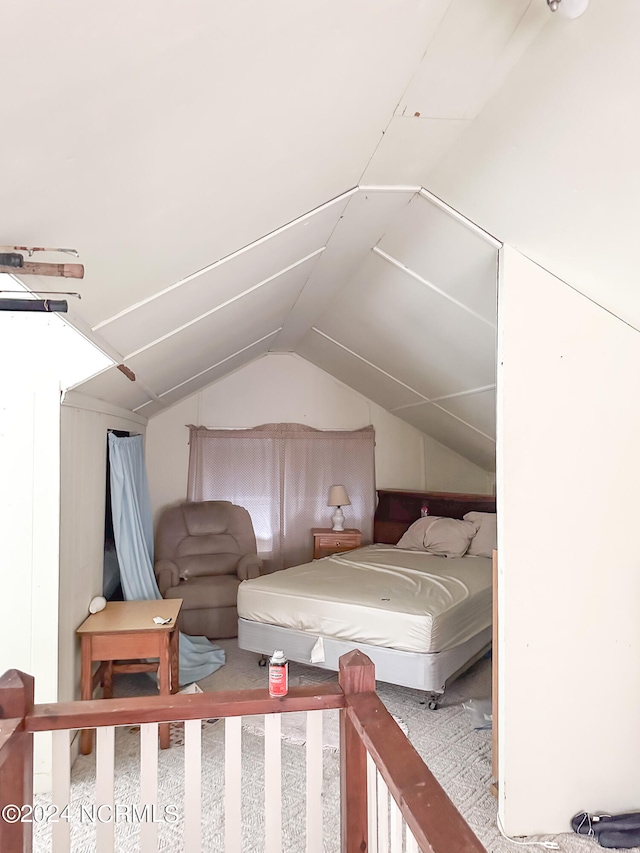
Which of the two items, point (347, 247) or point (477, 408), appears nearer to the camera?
point (347, 247)

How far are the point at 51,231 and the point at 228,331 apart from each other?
94.7 inches

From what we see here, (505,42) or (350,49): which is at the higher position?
(505,42)

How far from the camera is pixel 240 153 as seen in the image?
153 cm

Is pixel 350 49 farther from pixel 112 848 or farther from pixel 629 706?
pixel 629 706

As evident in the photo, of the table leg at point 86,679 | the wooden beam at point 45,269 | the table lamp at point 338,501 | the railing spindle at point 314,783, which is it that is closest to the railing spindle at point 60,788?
the railing spindle at point 314,783

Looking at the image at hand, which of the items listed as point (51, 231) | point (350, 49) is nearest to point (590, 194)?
point (350, 49)

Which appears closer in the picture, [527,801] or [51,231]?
[51,231]

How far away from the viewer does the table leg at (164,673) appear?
9.46 feet

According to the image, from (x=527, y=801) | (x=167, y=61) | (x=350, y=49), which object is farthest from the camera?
(x=527, y=801)

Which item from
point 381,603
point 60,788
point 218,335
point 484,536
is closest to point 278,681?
point 60,788

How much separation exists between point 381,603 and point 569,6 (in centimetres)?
291

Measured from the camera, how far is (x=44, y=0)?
32.0 inches

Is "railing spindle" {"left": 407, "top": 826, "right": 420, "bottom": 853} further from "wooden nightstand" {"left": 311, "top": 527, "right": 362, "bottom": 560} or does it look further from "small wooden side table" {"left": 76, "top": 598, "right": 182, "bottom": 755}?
"wooden nightstand" {"left": 311, "top": 527, "right": 362, "bottom": 560}

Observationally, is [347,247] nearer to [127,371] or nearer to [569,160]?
[127,371]
